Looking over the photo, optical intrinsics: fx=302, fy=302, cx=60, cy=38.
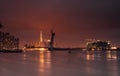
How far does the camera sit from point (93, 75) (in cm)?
4109

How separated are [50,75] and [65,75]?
2140 mm

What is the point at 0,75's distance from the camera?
1570 inches

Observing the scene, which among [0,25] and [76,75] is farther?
[0,25]

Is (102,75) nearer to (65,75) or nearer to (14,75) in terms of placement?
(65,75)

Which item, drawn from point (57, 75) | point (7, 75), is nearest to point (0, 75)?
point (7, 75)

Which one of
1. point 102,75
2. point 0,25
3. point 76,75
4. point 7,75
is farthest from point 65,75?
point 0,25

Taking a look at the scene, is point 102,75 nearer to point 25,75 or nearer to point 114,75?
point 114,75

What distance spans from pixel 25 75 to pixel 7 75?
245 cm

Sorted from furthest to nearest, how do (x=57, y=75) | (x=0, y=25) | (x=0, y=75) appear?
1. (x=0, y=25)
2. (x=57, y=75)
3. (x=0, y=75)

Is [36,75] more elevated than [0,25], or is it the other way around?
[0,25]

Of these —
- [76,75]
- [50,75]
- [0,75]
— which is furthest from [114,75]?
[0,75]

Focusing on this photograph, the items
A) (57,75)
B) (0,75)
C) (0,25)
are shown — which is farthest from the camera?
(0,25)

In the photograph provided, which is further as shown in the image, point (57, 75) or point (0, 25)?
point (0, 25)

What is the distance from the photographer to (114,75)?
42.2m
